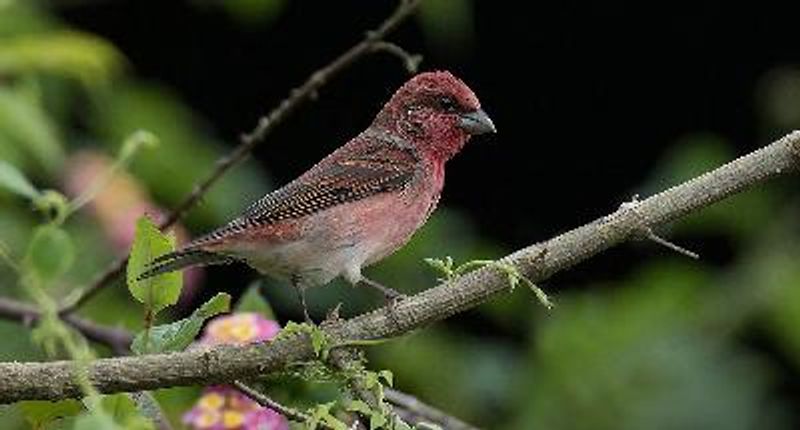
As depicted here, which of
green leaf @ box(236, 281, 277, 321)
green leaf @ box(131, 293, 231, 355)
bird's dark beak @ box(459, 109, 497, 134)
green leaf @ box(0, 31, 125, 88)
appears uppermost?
green leaf @ box(0, 31, 125, 88)

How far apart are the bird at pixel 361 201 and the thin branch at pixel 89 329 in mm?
362

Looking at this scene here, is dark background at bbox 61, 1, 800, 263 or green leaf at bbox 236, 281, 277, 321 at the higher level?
dark background at bbox 61, 1, 800, 263

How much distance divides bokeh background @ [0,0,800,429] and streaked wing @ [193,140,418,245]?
0.78 metres

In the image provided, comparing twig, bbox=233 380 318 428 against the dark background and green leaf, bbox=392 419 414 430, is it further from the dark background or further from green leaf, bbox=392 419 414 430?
the dark background

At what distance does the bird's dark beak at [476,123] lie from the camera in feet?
11.7

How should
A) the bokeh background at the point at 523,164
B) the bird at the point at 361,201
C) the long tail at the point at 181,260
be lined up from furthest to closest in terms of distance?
the bokeh background at the point at 523,164 → the bird at the point at 361,201 → the long tail at the point at 181,260

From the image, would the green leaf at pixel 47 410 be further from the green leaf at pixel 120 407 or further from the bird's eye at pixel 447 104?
the bird's eye at pixel 447 104

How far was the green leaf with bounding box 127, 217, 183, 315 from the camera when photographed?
2463 mm

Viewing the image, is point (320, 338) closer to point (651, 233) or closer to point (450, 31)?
point (651, 233)

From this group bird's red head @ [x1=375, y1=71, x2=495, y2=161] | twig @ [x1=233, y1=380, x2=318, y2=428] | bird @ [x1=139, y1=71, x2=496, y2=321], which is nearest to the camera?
twig @ [x1=233, y1=380, x2=318, y2=428]

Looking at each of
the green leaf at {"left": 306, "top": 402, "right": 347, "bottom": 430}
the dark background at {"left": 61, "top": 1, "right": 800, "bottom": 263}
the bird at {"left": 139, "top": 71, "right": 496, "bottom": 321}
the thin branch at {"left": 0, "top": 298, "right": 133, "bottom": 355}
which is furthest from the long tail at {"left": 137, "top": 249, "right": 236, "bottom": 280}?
the dark background at {"left": 61, "top": 1, "right": 800, "bottom": 263}

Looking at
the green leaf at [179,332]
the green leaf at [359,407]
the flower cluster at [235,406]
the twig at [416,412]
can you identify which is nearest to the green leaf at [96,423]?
the green leaf at [359,407]

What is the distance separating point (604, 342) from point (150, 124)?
1471mm

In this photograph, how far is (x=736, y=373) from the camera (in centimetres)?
599
